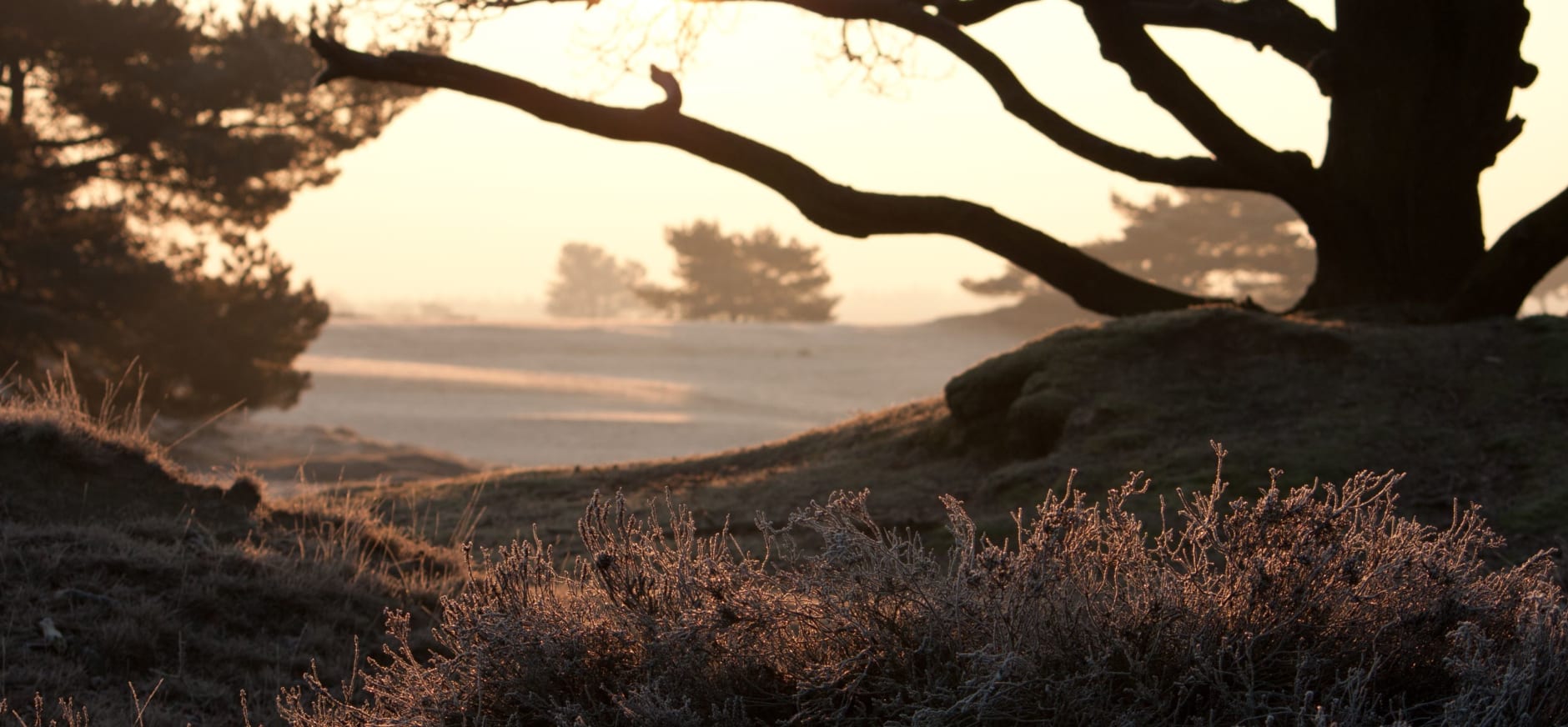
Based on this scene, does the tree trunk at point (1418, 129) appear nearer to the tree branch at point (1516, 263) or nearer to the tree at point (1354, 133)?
the tree at point (1354, 133)

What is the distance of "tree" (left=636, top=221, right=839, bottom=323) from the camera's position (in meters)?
67.9

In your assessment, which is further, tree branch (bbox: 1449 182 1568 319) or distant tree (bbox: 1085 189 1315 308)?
distant tree (bbox: 1085 189 1315 308)

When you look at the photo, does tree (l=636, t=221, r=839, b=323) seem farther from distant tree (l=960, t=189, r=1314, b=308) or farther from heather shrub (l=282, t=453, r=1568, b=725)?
heather shrub (l=282, t=453, r=1568, b=725)

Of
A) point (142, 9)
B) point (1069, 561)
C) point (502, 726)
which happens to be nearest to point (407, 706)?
point (502, 726)

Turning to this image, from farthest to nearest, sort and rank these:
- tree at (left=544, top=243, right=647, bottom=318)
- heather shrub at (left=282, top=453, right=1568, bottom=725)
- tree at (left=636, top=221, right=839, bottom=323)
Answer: tree at (left=544, top=243, right=647, bottom=318) < tree at (left=636, top=221, right=839, bottom=323) < heather shrub at (left=282, top=453, right=1568, bottom=725)

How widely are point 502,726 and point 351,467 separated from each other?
17961mm

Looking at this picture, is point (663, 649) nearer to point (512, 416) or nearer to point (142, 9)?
point (142, 9)

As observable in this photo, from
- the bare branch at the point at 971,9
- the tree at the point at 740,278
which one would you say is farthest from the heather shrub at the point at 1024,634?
the tree at the point at 740,278

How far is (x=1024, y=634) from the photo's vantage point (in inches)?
125

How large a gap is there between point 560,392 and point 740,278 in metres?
32.8

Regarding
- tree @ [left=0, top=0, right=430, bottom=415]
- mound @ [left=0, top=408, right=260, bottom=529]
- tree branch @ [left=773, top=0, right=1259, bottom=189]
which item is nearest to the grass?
mound @ [left=0, top=408, right=260, bottom=529]

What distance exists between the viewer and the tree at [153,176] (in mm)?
21516

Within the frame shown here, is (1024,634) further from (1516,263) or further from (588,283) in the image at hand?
(588,283)

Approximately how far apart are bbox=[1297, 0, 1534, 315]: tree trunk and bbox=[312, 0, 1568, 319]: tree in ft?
0.03
